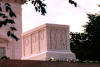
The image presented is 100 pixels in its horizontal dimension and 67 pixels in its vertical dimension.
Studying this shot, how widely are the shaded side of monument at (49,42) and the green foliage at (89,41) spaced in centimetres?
1353

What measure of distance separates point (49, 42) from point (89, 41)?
1666 cm

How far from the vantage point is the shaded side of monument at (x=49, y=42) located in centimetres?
1724

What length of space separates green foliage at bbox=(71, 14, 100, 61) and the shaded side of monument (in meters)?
13.5

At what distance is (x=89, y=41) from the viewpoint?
34.0m

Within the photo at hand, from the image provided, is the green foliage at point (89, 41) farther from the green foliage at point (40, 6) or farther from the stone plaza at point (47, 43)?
the green foliage at point (40, 6)

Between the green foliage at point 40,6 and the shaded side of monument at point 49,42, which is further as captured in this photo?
the shaded side of monument at point 49,42

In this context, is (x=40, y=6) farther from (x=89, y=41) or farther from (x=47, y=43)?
(x=89, y=41)

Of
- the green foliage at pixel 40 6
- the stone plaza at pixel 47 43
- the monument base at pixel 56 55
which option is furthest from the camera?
the stone plaza at pixel 47 43

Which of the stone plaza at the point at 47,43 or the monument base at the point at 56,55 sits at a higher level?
the stone plaza at the point at 47,43

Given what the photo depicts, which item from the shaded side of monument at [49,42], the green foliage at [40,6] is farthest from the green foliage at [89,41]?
the green foliage at [40,6]

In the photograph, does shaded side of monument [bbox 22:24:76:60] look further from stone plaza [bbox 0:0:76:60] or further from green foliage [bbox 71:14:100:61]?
green foliage [bbox 71:14:100:61]

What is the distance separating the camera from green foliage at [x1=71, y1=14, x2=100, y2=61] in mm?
32713

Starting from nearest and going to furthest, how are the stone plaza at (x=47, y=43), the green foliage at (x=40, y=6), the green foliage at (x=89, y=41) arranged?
the green foliage at (x=40, y=6) → the stone plaza at (x=47, y=43) → the green foliage at (x=89, y=41)

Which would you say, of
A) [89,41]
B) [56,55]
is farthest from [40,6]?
[89,41]
